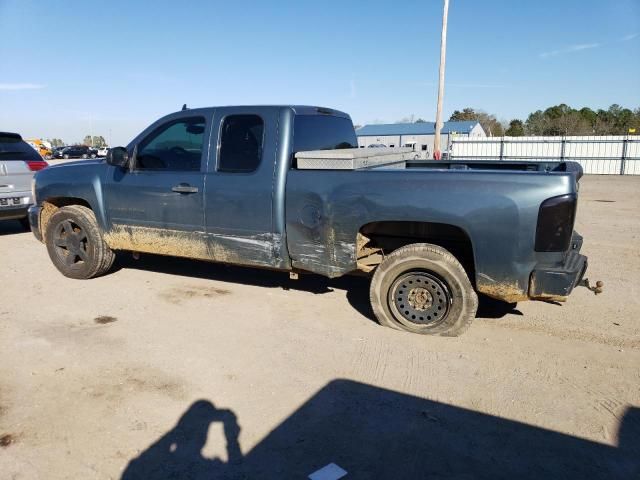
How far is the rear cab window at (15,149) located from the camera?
8623 mm

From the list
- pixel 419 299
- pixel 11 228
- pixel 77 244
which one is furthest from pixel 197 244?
pixel 11 228

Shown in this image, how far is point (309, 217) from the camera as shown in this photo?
4.36 m

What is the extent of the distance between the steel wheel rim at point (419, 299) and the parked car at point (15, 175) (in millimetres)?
7391

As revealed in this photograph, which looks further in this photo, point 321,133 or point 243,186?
point 321,133

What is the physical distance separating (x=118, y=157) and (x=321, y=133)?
2.21 m

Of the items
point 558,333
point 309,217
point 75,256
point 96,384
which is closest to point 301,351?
point 309,217

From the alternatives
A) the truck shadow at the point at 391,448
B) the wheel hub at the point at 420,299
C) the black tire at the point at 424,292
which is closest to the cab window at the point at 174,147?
the black tire at the point at 424,292

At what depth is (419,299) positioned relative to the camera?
168 inches

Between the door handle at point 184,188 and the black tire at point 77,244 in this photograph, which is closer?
the door handle at point 184,188

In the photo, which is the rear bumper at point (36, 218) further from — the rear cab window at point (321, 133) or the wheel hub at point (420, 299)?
the wheel hub at point (420, 299)

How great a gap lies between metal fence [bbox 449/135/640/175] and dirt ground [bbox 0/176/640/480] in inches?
945

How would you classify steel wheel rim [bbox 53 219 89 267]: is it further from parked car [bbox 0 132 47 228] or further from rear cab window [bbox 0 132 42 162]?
rear cab window [bbox 0 132 42 162]

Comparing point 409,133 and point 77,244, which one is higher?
point 409,133

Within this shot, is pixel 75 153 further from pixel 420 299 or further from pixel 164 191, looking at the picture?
pixel 420 299
